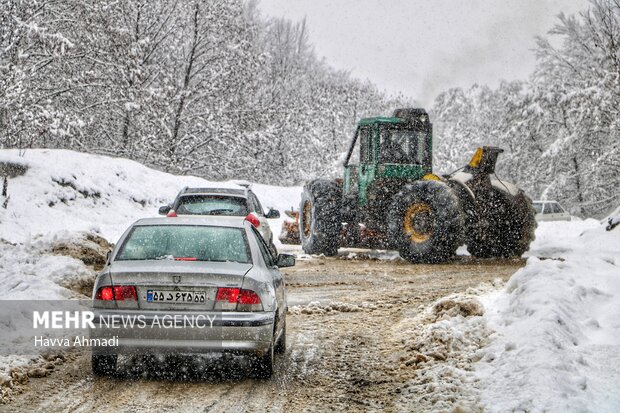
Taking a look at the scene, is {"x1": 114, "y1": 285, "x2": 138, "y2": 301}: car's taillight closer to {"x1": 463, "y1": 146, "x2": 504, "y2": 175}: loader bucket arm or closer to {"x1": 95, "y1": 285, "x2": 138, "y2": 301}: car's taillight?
{"x1": 95, "y1": 285, "x2": 138, "y2": 301}: car's taillight

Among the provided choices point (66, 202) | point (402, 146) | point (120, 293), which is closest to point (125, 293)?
point (120, 293)

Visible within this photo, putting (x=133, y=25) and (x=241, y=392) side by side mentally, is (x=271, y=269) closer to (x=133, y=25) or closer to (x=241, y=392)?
(x=241, y=392)

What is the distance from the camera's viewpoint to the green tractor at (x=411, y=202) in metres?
15.1

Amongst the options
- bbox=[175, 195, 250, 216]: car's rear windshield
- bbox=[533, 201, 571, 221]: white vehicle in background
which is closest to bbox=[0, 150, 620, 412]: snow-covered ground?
bbox=[175, 195, 250, 216]: car's rear windshield

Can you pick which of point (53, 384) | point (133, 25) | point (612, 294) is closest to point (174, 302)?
point (53, 384)

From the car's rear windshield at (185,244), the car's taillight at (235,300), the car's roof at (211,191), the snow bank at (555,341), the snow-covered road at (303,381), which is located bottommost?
the snow-covered road at (303,381)

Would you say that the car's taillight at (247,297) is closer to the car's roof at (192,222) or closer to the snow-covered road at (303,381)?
the snow-covered road at (303,381)

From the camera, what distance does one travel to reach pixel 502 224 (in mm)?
16250

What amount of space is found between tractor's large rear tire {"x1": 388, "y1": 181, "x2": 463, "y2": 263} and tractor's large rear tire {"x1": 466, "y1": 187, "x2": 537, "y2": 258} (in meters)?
1.20

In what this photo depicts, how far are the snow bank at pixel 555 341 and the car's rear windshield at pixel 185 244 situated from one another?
94.2 inches

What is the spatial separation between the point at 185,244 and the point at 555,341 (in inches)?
131

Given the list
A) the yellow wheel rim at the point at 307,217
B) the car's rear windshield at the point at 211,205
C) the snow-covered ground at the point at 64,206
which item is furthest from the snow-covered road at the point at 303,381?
the yellow wheel rim at the point at 307,217

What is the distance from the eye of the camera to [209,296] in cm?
582

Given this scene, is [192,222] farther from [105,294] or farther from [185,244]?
[105,294]
